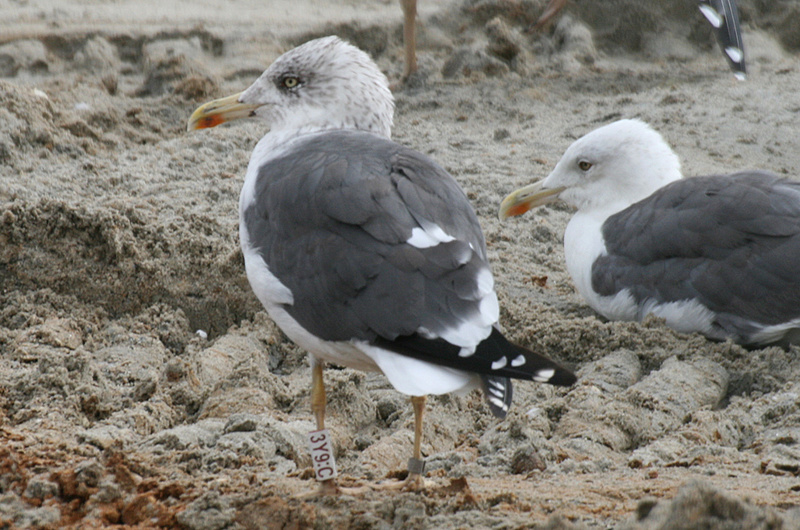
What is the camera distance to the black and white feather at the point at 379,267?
2.63 meters

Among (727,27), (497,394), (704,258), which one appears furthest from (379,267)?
(727,27)

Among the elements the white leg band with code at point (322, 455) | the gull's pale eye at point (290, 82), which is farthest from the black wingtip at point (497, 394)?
the gull's pale eye at point (290, 82)

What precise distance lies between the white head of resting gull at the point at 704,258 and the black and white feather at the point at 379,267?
194 centimetres

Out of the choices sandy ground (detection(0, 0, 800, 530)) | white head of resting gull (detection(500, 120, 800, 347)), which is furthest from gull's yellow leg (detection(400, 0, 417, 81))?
white head of resting gull (detection(500, 120, 800, 347))

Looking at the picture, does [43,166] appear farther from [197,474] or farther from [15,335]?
[197,474]

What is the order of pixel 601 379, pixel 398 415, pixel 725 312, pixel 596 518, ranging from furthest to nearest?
pixel 725 312 → pixel 601 379 → pixel 398 415 → pixel 596 518

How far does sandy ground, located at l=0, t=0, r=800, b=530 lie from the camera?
9.13 ft

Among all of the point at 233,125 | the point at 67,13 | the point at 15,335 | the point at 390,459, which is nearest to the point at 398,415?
the point at 390,459

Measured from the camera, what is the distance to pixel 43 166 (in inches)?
245

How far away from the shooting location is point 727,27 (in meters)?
6.55

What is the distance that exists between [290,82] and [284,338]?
3.96 feet

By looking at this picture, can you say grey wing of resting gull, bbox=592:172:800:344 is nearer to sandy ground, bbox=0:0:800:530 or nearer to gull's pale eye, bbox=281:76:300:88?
sandy ground, bbox=0:0:800:530

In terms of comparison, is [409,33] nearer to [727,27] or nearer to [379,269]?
[727,27]

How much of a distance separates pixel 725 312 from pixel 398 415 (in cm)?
185
